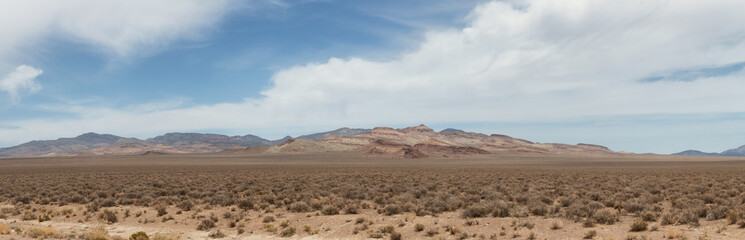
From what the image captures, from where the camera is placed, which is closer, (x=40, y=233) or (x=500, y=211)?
(x=40, y=233)

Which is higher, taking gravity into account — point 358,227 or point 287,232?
point 358,227

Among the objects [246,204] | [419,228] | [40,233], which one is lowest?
[40,233]

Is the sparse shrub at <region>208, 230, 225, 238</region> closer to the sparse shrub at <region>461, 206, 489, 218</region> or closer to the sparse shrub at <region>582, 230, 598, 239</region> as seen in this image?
the sparse shrub at <region>461, 206, 489, 218</region>

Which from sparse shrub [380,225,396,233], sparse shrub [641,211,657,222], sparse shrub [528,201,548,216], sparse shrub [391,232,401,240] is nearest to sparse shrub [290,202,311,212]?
sparse shrub [380,225,396,233]

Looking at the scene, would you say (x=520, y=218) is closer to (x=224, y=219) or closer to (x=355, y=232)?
(x=355, y=232)

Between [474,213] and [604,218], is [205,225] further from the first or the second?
[604,218]

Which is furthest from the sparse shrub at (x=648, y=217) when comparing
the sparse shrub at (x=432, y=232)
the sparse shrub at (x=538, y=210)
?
the sparse shrub at (x=432, y=232)

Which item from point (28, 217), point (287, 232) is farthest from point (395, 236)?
point (28, 217)

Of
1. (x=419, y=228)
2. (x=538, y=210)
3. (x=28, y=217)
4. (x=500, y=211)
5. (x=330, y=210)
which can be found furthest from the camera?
(x=28, y=217)

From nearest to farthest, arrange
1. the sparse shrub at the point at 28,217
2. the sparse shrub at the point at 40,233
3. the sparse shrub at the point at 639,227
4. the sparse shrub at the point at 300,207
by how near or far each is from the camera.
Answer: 1. the sparse shrub at the point at 639,227
2. the sparse shrub at the point at 40,233
3. the sparse shrub at the point at 28,217
4. the sparse shrub at the point at 300,207

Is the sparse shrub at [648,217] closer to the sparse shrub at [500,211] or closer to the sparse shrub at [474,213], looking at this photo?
the sparse shrub at [500,211]

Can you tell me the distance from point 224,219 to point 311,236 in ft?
17.8

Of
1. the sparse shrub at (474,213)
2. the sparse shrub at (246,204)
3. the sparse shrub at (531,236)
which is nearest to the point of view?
the sparse shrub at (531,236)

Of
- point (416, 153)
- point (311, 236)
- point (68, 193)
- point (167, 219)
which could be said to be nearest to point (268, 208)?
point (167, 219)
